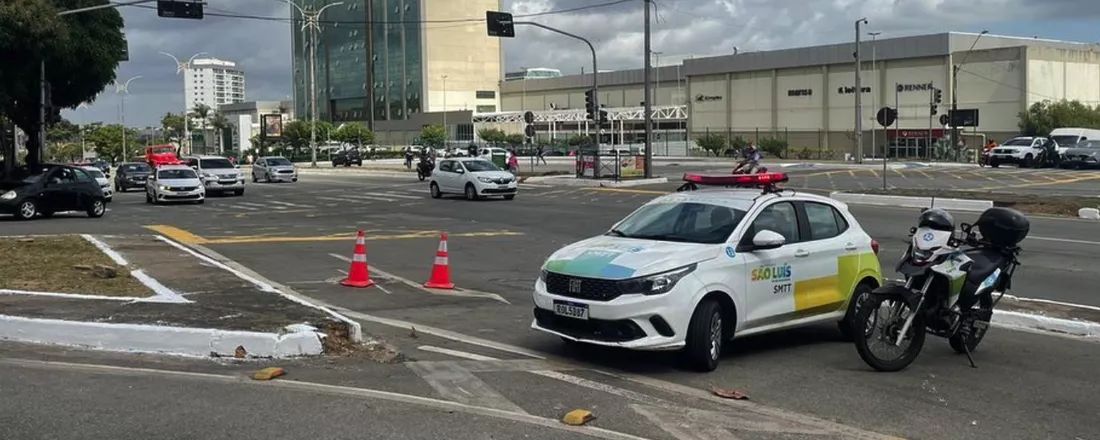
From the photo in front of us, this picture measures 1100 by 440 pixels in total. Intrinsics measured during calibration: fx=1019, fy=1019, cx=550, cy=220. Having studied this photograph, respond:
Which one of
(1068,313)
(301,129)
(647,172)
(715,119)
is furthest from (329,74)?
(1068,313)

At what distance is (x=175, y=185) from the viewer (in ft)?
113

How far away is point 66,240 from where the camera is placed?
17.5 metres

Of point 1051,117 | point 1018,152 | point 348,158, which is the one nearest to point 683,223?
point 1018,152

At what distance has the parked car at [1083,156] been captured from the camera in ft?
172

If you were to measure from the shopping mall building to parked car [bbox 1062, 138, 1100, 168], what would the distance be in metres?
20.3

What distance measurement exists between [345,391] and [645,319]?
2310 millimetres

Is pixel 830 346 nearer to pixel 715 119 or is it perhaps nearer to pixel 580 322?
pixel 580 322

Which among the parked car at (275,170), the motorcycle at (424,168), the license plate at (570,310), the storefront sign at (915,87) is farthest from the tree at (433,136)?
the license plate at (570,310)

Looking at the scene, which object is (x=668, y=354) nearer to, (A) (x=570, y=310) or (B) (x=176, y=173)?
(A) (x=570, y=310)

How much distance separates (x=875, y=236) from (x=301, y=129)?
108 metres

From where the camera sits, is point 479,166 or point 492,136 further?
point 492,136

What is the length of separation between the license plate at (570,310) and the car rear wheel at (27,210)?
22.3 metres

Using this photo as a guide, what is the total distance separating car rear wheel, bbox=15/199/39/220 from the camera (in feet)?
85.5

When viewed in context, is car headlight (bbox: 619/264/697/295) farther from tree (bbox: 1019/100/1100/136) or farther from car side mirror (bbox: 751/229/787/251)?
tree (bbox: 1019/100/1100/136)
